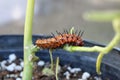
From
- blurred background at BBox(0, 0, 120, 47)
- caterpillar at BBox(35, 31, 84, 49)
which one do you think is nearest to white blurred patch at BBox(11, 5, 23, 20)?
blurred background at BBox(0, 0, 120, 47)

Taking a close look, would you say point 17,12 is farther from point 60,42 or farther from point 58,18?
point 60,42

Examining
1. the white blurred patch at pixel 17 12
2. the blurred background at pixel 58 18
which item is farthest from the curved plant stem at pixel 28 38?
the white blurred patch at pixel 17 12

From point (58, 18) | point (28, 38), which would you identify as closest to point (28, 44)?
point (28, 38)

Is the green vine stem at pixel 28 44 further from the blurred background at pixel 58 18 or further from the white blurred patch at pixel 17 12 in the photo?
the white blurred patch at pixel 17 12

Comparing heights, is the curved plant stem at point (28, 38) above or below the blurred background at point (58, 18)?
above

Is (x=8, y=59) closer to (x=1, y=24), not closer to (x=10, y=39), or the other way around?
(x=10, y=39)

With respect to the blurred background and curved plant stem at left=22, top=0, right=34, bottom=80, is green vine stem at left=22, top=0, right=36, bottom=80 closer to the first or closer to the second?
curved plant stem at left=22, top=0, right=34, bottom=80

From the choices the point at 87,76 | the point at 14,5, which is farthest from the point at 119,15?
the point at 14,5

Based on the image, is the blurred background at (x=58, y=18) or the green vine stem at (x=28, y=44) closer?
the green vine stem at (x=28, y=44)

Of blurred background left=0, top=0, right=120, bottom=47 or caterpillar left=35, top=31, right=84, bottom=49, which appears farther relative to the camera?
blurred background left=0, top=0, right=120, bottom=47
